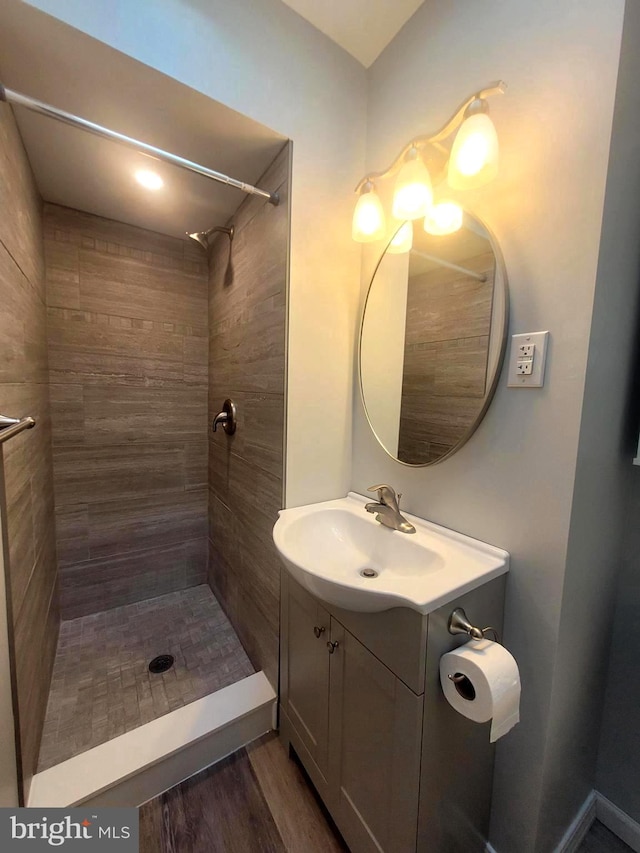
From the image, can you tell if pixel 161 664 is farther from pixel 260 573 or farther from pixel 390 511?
pixel 390 511

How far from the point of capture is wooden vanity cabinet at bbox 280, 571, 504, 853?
73cm

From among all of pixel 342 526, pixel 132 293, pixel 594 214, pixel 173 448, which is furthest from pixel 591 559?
pixel 132 293

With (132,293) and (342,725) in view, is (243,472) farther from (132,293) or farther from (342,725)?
(132,293)

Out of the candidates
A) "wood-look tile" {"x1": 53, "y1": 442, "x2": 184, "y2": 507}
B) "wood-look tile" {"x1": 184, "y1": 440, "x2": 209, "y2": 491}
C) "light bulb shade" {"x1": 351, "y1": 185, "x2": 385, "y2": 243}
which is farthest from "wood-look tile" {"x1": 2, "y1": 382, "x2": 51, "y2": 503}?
"light bulb shade" {"x1": 351, "y1": 185, "x2": 385, "y2": 243}

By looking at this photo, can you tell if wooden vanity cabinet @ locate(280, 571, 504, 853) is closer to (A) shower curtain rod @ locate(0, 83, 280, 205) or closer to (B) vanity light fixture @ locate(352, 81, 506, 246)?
(B) vanity light fixture @ locate(352, 81, 506, 246)

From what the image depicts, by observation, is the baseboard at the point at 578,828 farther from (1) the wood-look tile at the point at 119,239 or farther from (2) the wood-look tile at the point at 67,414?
(1) the wood-look tile at the point at 119,239

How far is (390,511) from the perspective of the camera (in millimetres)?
1093

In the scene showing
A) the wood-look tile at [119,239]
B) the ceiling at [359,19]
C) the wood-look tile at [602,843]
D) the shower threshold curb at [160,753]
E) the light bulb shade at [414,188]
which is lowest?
the wood-look tile at [602,843]

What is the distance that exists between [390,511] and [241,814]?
1096 millimetres

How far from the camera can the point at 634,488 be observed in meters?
0.94

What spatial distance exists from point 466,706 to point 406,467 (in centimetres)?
65

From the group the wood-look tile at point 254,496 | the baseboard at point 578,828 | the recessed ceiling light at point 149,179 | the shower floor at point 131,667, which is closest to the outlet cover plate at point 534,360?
the wood-look tile at point 254,496

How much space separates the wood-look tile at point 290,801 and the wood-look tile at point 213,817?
26 millimetres

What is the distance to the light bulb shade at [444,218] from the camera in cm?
97
